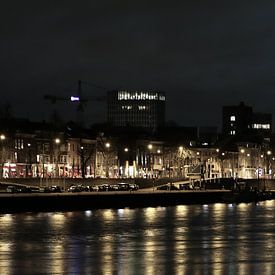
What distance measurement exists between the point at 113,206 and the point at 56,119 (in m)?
62.3

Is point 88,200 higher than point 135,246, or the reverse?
point 88,200

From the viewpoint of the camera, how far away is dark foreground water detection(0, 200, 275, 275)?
141ft

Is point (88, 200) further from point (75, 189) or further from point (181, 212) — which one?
point (75, 189)

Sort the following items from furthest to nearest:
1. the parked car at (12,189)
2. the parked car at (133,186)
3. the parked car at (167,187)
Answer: the parked car at (167,187) < the parked car at (133,186) < the parked car at (12,189)

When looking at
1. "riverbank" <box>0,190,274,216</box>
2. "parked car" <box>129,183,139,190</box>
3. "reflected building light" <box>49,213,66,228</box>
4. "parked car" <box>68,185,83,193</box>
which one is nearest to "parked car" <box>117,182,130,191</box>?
"parked car" <box>129,183,139,190</box>

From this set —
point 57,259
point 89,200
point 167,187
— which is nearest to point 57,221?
point 89,200

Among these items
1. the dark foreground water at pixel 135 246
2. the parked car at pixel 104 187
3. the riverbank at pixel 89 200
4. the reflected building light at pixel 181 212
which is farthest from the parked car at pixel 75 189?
the dark foreground water at pixel 135 246

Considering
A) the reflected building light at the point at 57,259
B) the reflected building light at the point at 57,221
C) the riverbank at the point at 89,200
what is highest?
the riverbank at the point at 89,200

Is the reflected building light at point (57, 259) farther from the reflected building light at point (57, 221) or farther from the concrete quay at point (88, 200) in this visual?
the concrete quay at point (88, 200)

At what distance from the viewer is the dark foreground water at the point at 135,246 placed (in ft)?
141

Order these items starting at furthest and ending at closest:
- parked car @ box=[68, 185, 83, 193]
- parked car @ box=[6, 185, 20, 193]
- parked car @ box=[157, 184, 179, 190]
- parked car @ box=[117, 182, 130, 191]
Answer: parked car @ box=[157, 184, 179, 190]
parked car @ box=[117, 182, 130, 191]
parked car @ box=[68, 185, 83, 193]
parked car @ box=[6, 185, 20, 193]

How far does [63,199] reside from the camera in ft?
360

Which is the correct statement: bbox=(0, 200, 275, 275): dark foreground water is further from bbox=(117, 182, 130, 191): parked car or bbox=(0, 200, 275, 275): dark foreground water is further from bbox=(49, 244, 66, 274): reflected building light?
bbox=(117, 182, 130, 191): parked car

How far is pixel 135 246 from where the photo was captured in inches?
2178
